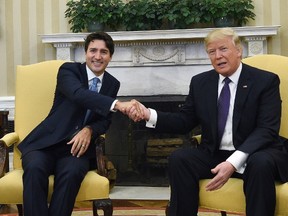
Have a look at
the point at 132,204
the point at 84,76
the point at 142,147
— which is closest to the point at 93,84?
the point at 84,76

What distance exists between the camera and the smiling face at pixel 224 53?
6.28ft

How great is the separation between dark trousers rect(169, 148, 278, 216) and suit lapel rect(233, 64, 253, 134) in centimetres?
16

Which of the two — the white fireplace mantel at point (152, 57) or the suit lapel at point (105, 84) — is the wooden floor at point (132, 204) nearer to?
the white fireplace mantel at point (152, 57)

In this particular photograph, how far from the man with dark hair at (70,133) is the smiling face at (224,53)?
A: 0.46m

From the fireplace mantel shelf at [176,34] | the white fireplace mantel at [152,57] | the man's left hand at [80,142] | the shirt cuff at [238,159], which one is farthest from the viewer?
the white fireplace mantel at [152,57]

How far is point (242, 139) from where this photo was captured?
1898 mm

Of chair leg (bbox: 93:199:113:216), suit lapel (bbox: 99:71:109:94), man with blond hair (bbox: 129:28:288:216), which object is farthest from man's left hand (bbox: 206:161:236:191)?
suit lapel (bbox: 99:71:109:94)

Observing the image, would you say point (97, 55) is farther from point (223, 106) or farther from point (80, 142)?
point (223, 106)

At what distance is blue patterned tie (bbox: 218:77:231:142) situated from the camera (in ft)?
6.39

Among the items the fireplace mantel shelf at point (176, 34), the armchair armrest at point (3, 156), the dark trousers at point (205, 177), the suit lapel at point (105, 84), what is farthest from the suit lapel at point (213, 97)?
the fireplace mantel shelf at point (176, 34)

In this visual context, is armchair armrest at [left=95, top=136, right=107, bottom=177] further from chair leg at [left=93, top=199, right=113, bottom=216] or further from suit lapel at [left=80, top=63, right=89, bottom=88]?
suit lapel at [left=80, top=63, right=89, bottom=88]

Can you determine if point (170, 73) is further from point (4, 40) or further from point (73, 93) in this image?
point (73, 93)

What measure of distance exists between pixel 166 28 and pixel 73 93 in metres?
2.05

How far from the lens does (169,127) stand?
208 cm
